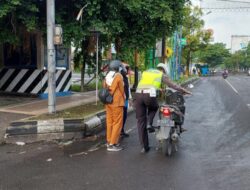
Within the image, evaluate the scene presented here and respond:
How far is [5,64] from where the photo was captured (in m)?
16.1

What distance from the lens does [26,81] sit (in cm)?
1534

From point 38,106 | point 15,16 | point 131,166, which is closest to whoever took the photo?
point 131,166

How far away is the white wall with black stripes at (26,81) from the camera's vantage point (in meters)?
15.2

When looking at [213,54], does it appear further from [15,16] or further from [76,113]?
[76,113]

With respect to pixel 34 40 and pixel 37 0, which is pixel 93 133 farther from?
pixel 34 40

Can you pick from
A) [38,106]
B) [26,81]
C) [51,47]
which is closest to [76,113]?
[51,47]

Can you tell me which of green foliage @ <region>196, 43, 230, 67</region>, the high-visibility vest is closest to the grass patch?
the high-visibility vest

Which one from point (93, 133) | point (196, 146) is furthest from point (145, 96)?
point (93, 133)

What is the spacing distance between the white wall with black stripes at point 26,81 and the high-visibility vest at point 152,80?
783 centimetres

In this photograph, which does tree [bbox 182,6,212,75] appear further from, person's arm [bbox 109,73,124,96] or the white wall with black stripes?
person's arm [bbox 109,73,124,96]

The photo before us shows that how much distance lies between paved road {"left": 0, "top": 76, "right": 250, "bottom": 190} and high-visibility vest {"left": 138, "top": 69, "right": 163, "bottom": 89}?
4.09 feet

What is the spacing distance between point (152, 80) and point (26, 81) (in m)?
8.42

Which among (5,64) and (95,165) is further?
(5,64)

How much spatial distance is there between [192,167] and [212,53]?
266 feet
